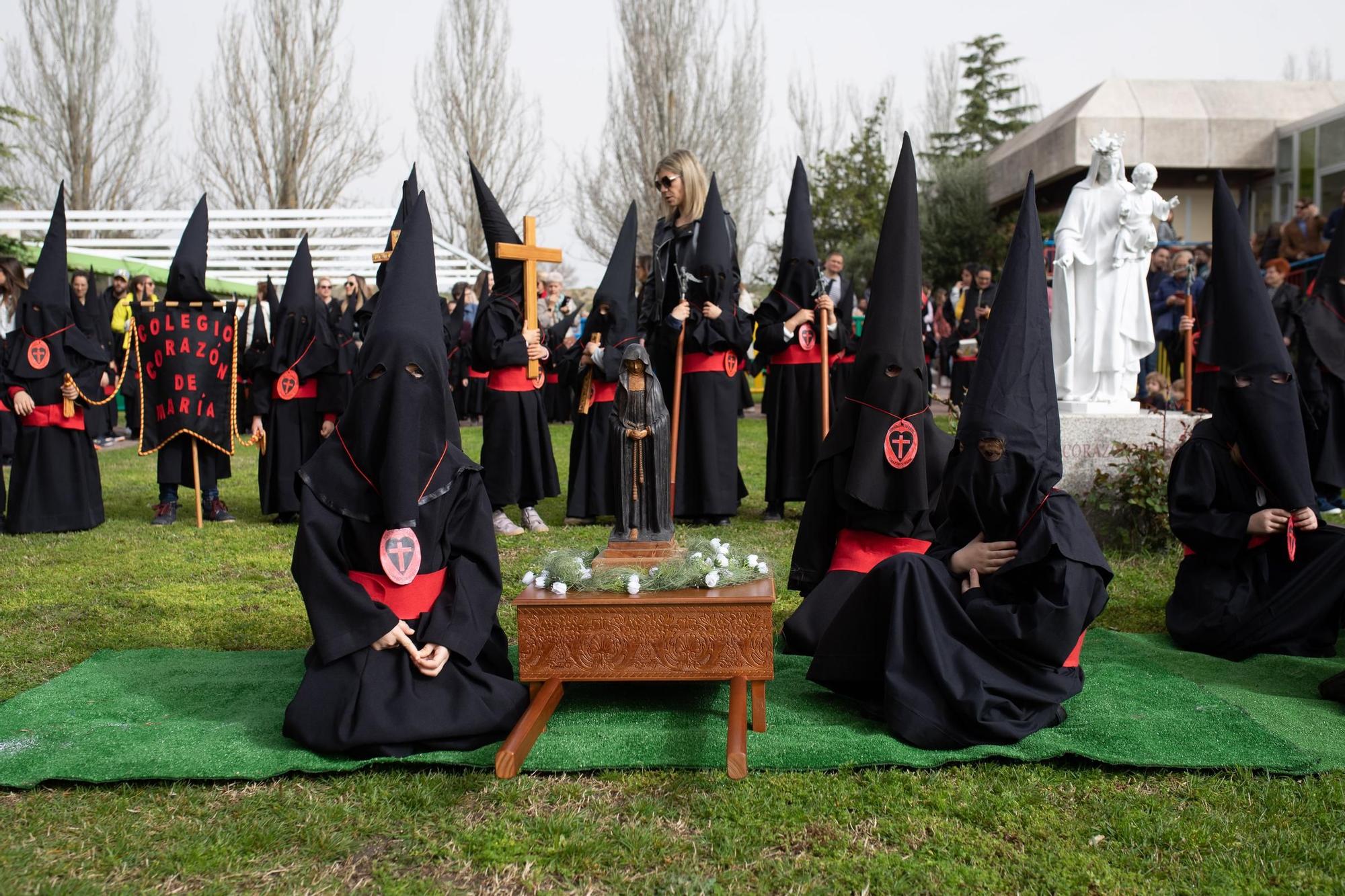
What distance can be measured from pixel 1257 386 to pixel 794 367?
458 cm

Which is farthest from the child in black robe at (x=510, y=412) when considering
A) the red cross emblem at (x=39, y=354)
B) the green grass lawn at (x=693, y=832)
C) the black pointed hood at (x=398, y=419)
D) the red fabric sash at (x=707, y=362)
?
the green grass lawn at (x=693, y=832)

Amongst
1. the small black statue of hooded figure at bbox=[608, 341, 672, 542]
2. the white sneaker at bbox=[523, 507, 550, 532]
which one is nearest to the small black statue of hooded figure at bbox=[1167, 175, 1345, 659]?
the small black statue of hooded figure at bbox=[608, 341, 672, 542]

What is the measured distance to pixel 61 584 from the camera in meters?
7.76

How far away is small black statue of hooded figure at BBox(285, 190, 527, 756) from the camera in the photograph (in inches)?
179

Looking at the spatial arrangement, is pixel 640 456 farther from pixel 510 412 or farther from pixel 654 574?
pixel 510 412

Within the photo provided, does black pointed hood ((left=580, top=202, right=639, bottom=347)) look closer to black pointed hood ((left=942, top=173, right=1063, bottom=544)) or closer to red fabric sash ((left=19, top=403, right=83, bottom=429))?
black pointed hood ((left=942, top=173, right=1063, bottom=544))

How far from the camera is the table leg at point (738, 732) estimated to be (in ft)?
13.1

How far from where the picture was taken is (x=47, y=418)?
9.87 meters

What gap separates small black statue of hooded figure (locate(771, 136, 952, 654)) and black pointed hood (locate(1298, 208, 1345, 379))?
15.2 ft

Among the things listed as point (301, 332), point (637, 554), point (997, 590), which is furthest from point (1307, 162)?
point (637, 554)

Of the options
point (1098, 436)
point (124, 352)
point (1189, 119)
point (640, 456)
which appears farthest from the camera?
point (1189, 119)

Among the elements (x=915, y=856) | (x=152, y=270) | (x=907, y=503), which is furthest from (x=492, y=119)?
(x=915, y=856)

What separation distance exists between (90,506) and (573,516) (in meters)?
4.28

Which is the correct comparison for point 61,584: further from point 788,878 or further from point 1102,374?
point 1102,374
